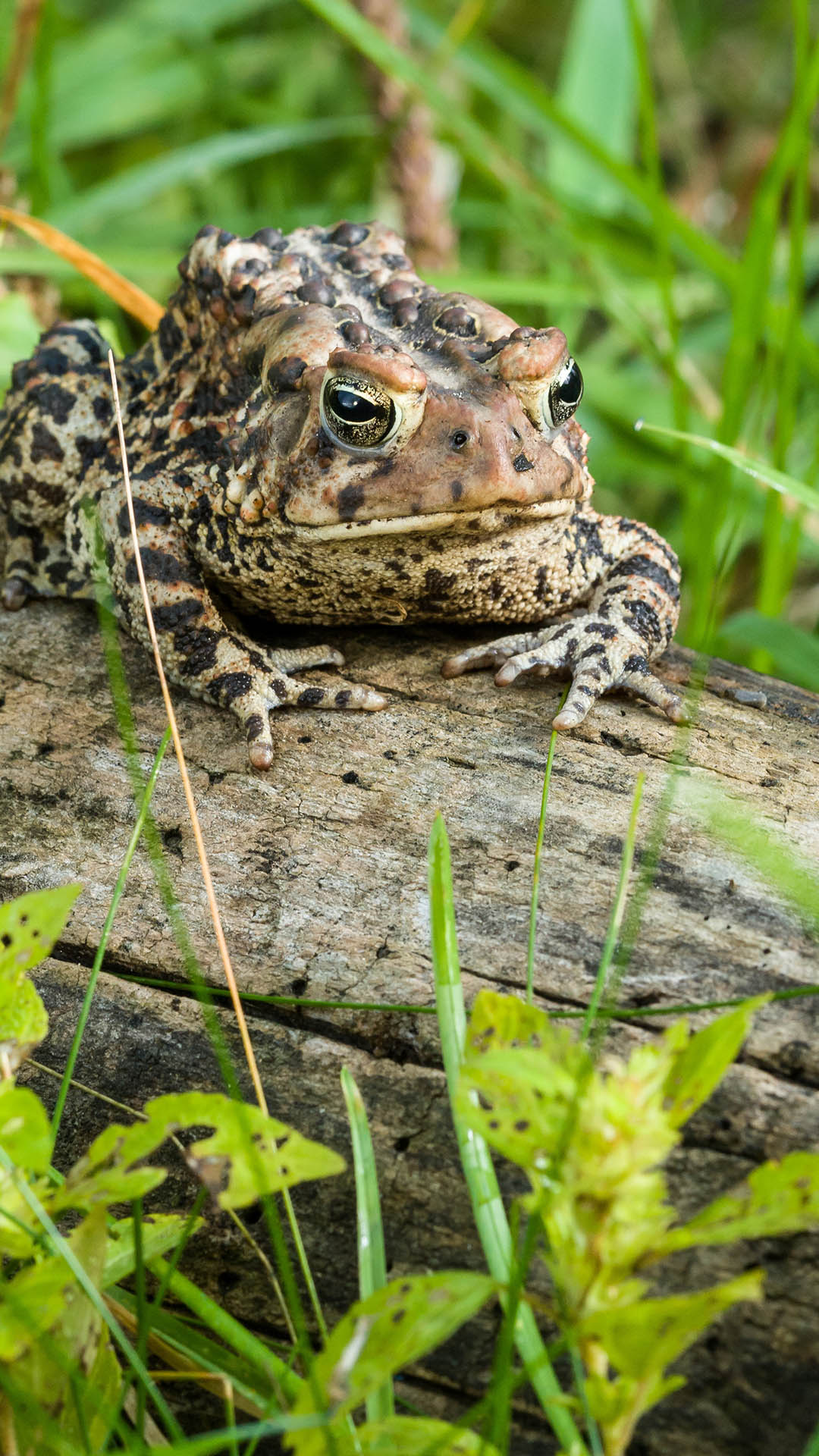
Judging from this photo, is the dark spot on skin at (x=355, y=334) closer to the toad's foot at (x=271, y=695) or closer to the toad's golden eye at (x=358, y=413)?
the toad's golden eye at (x=358, y=413)

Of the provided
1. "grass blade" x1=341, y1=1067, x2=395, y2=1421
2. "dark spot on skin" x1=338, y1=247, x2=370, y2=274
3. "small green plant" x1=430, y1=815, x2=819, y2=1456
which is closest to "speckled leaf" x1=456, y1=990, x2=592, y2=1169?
"small green plant" x1=430, y1=815, x2=819, y2=1456

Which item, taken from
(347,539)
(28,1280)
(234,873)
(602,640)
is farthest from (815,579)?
(28,1280)

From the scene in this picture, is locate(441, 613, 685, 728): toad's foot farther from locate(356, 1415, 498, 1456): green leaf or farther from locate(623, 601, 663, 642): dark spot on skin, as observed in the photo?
locate(356, 1415, 498, 1456): green leaf

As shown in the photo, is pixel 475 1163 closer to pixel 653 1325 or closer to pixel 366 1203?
pixel 366 1203

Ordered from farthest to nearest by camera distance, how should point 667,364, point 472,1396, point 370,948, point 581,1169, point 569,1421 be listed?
1. point 667,364
2. point 370,948
3. point 472,1396
4. point 569,1421
5. point 581,1169

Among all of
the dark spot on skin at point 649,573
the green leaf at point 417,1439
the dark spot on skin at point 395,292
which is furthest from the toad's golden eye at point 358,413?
the green leaf at point 417,1439

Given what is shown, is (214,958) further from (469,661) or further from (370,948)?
(469,661)
